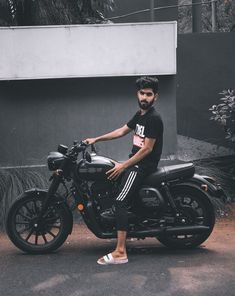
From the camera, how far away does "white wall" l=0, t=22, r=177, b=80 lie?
7.97 m

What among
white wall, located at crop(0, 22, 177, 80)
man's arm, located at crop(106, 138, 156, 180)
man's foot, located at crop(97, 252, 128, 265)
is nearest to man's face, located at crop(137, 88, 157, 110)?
man's arm, located at crop(106, 138, 156, 180)

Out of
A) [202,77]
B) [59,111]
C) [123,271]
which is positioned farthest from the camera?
[202,77]

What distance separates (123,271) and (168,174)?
1152 mm

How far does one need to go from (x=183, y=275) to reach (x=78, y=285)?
3.33 feet

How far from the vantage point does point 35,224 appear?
6.18 meters

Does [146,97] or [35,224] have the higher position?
[146,97]

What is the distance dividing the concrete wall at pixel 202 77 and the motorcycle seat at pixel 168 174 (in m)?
3.47

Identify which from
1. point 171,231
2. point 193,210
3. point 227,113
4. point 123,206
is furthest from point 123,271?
point 227,113

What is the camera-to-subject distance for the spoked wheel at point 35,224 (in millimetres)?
6141

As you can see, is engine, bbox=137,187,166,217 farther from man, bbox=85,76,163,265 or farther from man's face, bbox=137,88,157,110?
man's face, bbox=137,88,157,110

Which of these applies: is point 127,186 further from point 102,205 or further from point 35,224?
point 35,224

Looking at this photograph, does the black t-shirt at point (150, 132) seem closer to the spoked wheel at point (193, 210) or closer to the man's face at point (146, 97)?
the man's face at point (146, 97)

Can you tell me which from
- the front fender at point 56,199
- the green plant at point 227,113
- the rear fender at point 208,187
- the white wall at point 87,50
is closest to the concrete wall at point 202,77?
the green plant at point 227,113

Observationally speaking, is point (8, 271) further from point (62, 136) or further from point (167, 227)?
point (62, 136)
